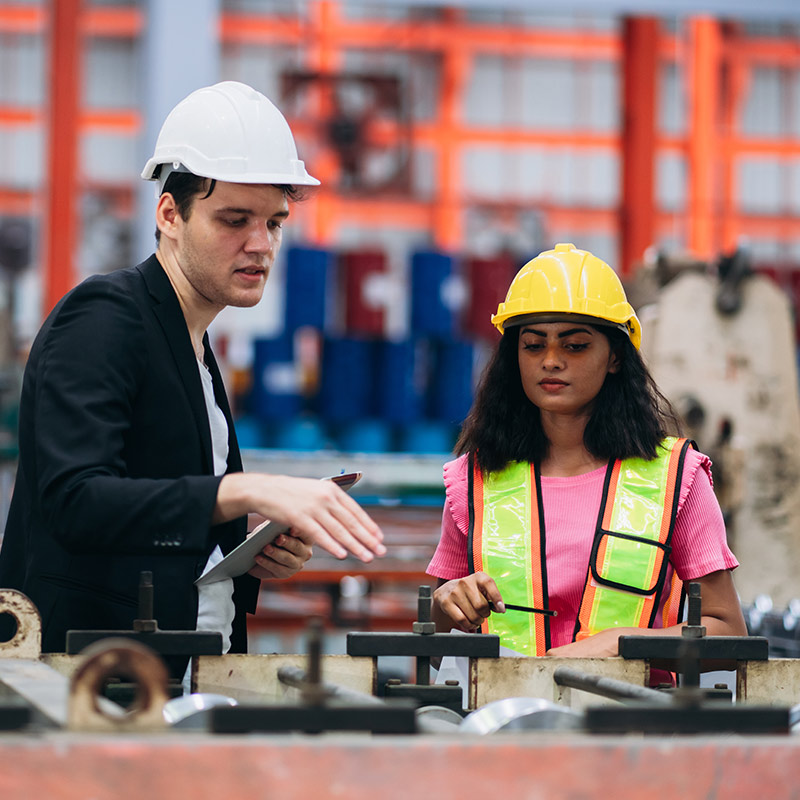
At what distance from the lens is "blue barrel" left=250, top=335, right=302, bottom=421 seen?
6.01 m

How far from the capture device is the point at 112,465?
67.5 inches

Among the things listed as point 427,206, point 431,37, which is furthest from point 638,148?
point 431,37

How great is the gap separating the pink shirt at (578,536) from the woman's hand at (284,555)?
0.96ft

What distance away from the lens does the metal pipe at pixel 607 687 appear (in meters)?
1.36

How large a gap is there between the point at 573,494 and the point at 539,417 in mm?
184

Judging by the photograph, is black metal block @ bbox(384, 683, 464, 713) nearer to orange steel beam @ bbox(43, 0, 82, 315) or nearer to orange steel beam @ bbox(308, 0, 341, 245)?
orange steel beam @ bbox(43, 0, 82, 315)

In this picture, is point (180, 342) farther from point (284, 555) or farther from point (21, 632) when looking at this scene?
point (21, 632)

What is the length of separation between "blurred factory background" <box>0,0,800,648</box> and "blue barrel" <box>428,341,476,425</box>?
0.05 feet

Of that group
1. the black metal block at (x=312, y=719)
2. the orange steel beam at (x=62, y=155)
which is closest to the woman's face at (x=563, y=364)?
the black metal block at (x=312, y=719)

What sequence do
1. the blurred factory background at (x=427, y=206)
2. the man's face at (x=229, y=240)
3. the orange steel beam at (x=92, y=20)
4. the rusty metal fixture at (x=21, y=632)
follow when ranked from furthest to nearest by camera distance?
1. the orange steel beam at (x=92, y=20)
2. the blurred factory background at (x=427, y=206)
3. the man's face at (x=229, y=240)
4. the rusty metal fixture at (x=21, y=632)

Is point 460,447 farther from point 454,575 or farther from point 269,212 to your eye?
point 269,212

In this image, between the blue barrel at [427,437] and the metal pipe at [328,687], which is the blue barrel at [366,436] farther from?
the metal pipe at [328,687]

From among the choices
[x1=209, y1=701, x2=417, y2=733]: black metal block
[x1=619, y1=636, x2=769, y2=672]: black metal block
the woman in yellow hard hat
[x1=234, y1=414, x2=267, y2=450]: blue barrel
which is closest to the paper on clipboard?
the woman in yellow hard hat

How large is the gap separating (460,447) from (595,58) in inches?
551
